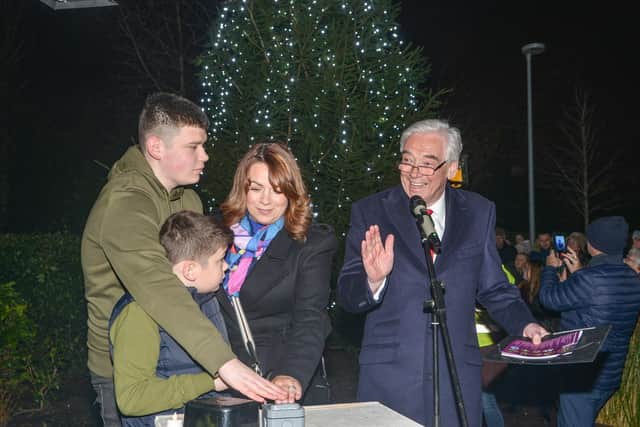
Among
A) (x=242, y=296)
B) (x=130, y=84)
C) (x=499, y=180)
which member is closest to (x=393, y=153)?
(x=242, y=296)

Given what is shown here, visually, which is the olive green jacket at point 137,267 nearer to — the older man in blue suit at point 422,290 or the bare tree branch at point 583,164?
the older man in blue suit at point 422,290

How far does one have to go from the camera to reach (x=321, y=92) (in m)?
6.78

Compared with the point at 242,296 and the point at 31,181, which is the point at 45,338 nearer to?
the point at 242,296

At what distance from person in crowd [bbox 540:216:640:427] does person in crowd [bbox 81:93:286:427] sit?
11.5ft

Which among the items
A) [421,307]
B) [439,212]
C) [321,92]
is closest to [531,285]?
[321,92]

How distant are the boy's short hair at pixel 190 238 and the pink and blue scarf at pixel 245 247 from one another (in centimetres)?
40

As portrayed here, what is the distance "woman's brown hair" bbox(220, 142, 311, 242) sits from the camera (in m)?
3.29

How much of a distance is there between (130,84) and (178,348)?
19675 millimetres

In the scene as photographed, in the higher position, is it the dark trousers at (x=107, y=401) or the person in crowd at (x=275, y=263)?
the person in crowd at (x=275, y=263)

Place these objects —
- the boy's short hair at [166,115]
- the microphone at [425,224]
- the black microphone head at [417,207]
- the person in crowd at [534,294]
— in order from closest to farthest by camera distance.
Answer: the microphone at [425,224]
the black microphone head at [417,207]
the boy's short hair at [166,115]
the person in crowd at [534,294]

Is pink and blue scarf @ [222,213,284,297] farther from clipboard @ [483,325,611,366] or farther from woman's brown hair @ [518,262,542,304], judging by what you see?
woman's brown hair @ [518,262,542,304]

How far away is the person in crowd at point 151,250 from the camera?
8.50ft

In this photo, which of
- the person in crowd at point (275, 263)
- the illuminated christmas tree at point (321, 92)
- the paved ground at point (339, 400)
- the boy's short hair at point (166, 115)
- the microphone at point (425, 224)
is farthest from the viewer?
the paved ground at point (339, 400)

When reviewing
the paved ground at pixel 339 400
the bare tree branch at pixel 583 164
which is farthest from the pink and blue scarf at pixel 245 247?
the bare tree branch at pixel 583 164
